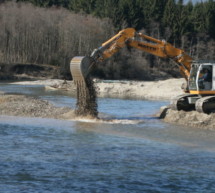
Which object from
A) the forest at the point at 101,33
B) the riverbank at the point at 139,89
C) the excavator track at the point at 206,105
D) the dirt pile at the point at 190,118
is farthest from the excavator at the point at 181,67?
the forest at the point at 101,33

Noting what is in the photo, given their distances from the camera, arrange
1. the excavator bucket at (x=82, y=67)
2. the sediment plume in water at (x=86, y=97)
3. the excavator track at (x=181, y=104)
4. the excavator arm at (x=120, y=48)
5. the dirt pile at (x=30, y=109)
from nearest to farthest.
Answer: the excavator bucket at (x=82, y=67)
the excavator arm at (x=120, y=48)
the sediment plume in water at (x=86, y=97)
the excavator track at (x=181, y=104)
the dirt pile at (x=30, y=109)

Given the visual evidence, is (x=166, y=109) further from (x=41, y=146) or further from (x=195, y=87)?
(x=41, y=146)

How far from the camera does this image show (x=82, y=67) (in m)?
24.0

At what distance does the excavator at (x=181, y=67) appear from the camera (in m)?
→ 24.1

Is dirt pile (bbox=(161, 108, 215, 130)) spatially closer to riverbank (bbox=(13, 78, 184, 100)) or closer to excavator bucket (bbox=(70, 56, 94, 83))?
excavator bucket (bbox=(70, 56, 94, 83))

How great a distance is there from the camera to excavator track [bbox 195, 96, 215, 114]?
23641mm

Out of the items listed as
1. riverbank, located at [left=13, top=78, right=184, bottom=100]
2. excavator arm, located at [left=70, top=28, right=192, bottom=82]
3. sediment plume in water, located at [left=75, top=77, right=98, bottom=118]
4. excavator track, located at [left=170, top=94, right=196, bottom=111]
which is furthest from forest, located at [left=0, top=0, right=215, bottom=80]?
excavator track, located at [left=170, top=94, right=196, bottom=111]

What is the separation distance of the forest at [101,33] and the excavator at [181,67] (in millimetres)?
50082

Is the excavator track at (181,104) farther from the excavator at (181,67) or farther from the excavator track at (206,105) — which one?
the excavator track at (206,105)

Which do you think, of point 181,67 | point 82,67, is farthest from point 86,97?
point 181,67

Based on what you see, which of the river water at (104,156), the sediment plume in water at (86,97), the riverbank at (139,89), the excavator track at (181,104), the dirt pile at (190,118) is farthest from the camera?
the riverbank at (139,89)

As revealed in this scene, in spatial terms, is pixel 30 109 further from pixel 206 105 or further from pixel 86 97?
pixel 206 105

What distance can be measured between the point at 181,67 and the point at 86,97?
5.56m

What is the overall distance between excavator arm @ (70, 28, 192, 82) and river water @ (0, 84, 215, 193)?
256 centimetres
